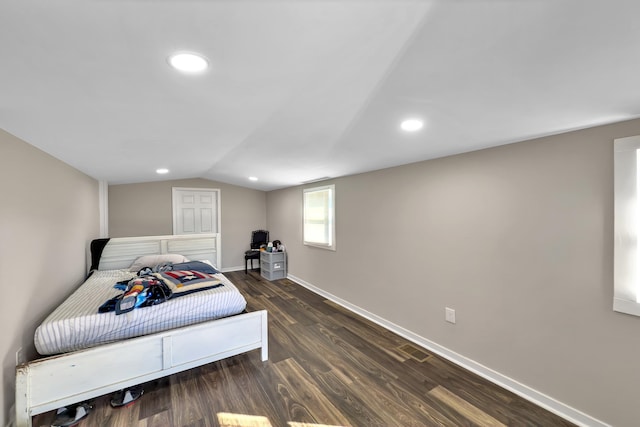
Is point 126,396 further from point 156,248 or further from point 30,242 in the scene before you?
point 156,248

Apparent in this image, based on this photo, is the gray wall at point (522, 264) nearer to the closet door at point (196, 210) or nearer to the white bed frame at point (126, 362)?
the white bed frame at point (126, 362)

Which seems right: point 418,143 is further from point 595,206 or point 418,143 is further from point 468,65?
point 595,206

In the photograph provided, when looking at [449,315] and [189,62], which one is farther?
[449,315]

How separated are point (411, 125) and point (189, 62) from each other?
143 centimetres

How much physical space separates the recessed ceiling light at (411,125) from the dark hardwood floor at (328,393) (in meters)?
2.01

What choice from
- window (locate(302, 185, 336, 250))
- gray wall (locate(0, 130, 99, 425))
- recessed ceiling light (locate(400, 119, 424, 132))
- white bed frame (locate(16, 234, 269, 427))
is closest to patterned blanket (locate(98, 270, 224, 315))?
white bed frame (locate(16, 234, 269, 427))

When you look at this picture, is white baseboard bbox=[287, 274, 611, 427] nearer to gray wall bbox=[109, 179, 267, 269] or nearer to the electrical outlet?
the electrical outlet

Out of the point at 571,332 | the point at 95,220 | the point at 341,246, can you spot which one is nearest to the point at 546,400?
the point at 571,332

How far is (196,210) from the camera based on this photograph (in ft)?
18.2

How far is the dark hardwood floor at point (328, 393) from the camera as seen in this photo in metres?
1.75

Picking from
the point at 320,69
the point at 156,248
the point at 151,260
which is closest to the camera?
the point at 320,69

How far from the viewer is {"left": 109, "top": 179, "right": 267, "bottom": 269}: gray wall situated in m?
4.80

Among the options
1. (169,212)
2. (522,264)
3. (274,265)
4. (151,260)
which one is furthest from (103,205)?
(522,264)

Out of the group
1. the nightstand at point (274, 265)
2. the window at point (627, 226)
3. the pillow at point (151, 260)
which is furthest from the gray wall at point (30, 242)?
the window at point (627, 226)
